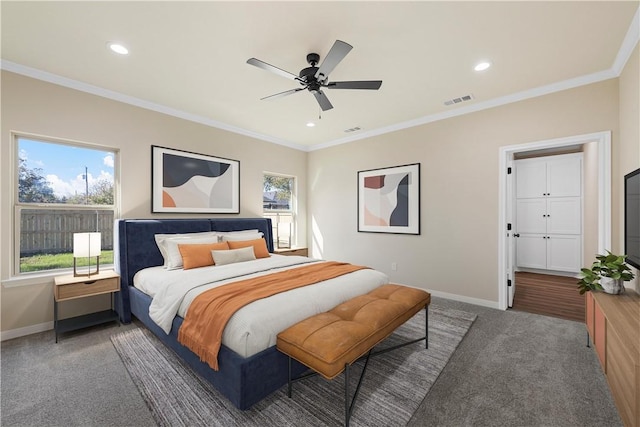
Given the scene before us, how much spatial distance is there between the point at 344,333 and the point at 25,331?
135 inches

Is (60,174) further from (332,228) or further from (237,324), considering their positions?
(332,228)

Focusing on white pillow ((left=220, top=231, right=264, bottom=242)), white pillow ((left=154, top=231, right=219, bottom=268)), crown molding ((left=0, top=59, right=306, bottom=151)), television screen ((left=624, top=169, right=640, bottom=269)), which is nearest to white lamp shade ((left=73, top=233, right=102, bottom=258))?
white pillow ((left=154, top=231, right=219, bottom=268))

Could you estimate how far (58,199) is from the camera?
308 centimetres

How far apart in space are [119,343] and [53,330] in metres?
0.94

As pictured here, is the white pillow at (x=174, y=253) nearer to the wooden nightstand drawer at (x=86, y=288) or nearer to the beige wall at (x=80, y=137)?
the wooden nightstand drawer at (x=86, y=288)

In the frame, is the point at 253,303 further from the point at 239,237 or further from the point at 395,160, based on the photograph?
the point at 395,160

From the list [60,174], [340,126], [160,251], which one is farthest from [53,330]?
[340,126]

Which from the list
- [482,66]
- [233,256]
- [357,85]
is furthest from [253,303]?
[482,66]

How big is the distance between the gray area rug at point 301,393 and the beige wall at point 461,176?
60.7 inches

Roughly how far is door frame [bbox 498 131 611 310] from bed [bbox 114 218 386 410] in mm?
1829

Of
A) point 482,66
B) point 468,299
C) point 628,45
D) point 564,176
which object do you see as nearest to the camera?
point 628,45

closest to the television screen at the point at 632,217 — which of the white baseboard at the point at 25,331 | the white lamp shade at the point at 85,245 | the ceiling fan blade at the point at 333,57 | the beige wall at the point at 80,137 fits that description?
the ceiling fan blade at the point at 333,57

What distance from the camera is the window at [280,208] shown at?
5.28m

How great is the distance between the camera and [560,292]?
4.35 meters
